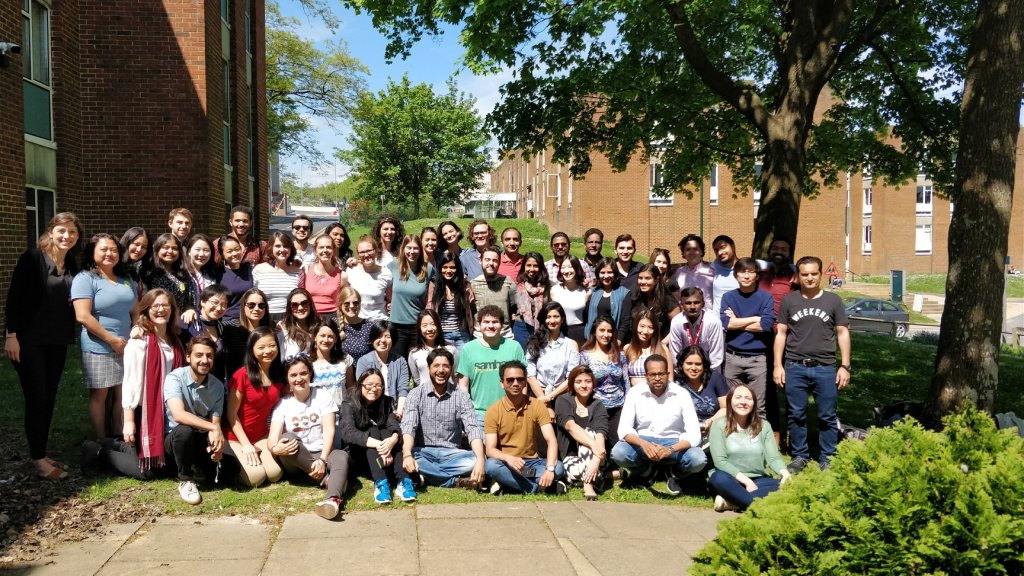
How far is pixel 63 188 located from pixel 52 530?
10126 mm

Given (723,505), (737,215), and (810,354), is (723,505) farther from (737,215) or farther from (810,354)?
(737,215)

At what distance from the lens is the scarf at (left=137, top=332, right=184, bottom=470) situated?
6.12m

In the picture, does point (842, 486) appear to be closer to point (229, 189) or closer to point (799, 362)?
point (799, 362)

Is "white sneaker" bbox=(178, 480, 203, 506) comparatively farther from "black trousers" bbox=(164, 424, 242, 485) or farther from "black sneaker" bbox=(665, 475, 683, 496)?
"black sneaker" bbox=(665, 475, 683, 496)

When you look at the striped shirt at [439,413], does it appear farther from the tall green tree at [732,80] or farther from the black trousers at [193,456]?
the tall green tree at [732,80]

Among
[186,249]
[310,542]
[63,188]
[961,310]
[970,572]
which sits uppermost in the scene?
[63,188]

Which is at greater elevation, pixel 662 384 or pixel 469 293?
pixel 469 293

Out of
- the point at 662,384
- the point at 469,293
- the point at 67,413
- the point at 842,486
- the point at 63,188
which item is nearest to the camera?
the point at 842,486

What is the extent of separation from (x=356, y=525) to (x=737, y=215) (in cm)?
3804

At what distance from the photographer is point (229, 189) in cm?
1783

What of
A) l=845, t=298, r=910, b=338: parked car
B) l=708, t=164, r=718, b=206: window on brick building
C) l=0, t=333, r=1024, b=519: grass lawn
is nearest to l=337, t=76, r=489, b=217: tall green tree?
l=708, t=164, r=718, b=206: window on brick building

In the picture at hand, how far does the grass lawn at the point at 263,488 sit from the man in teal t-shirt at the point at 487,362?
35.9 inches

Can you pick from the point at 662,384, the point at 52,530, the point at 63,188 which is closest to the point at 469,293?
the point at 662,384

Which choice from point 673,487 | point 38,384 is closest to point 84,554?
point 38,384
